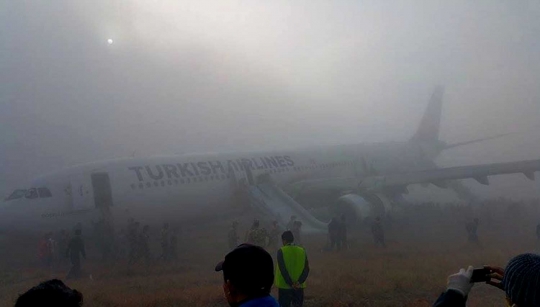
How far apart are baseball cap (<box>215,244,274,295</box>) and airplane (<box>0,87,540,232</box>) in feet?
47.9

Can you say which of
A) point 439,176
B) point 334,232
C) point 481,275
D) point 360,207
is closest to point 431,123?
point 439,176

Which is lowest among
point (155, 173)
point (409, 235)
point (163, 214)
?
point (409, 235)

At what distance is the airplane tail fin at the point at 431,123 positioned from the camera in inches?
1358

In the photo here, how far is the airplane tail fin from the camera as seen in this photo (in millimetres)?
34500

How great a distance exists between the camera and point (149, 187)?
17.4 meters

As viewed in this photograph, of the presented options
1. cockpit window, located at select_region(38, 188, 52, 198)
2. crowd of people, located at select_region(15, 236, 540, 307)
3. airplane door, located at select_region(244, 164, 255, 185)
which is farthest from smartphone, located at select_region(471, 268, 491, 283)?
airplane door, located at select_region(244, 164, 255, 185)

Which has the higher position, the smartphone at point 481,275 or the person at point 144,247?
the smartphone at point 481,275

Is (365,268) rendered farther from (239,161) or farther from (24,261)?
(24,261)

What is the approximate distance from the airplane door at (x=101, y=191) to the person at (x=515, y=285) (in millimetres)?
15272

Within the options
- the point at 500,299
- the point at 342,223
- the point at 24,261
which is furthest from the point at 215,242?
the point at 500,299

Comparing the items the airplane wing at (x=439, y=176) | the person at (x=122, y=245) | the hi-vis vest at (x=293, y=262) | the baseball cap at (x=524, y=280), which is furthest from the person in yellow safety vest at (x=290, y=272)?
the airplane wing at (x=439, y=176)

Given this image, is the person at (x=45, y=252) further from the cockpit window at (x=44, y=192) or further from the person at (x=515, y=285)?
the person at (x=515, y=285)

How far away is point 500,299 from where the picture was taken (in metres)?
9.94

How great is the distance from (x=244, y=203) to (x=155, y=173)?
426 cm
